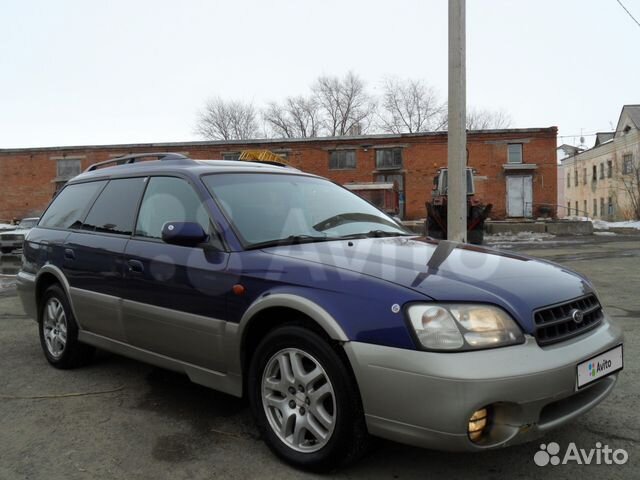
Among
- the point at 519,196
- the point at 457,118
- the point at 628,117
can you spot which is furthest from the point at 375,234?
the point at 628,117

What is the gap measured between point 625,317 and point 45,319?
570 centimetres

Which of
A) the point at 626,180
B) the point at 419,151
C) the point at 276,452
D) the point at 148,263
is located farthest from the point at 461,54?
the point at 626,180

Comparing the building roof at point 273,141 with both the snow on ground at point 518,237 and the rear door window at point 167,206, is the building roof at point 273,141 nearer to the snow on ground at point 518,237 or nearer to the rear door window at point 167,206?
the snow on ground at point 518,237

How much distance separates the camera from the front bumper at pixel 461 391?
2.15 m

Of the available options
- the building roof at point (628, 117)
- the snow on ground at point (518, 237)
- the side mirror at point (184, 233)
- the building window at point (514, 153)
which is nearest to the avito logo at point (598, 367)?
the side mirror at point (184, 233)

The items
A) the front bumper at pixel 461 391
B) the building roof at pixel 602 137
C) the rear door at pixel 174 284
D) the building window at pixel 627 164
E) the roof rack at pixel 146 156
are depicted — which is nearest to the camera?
the front bumper at pixel 461 391

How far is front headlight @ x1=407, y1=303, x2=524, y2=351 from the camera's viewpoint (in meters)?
2.23

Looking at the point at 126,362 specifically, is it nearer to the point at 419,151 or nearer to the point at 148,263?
the point at 148,263

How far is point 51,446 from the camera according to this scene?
2.96 m

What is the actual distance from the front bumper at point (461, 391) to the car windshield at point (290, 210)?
1029 millimetres

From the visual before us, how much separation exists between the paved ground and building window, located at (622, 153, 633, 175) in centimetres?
4000

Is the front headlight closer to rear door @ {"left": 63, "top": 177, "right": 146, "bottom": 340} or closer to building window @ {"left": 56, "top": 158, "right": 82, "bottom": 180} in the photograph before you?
rear door @ {"left": 63, "top": 177, "right": 146, "bottom": 340}

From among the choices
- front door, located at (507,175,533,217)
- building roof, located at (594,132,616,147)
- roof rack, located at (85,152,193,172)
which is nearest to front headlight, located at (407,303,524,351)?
roof rack, located at (85,152,193,172)

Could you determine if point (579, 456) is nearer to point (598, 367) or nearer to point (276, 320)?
point (598, 367)
